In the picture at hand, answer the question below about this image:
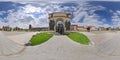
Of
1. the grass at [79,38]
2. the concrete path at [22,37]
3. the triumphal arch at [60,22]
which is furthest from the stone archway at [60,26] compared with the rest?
the concrete path at [22,37]

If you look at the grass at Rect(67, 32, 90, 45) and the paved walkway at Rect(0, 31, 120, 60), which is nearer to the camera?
the paved walkway at Rect(0, 31, 120, 60)

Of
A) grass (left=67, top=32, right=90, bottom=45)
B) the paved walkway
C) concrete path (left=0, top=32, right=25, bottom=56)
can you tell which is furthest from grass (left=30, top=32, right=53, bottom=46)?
grass (left=67, top=32, right=90, bottom=45)

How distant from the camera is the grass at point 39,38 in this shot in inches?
157

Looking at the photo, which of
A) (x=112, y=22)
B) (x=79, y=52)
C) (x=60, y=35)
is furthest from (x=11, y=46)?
(x=112, y=22)

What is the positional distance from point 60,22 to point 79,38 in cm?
36

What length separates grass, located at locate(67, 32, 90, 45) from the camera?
13.1 feet

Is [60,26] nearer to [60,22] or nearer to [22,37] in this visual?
[60,22]

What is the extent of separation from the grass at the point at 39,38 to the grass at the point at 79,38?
0.29 m

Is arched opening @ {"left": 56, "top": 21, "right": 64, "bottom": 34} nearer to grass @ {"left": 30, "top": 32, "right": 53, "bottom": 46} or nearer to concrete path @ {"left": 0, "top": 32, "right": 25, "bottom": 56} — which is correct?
grass @ {"left": 30, "top": 32, "right": 53, "bottom": 46}

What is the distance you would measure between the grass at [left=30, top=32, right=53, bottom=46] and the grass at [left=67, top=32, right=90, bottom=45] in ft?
0.96

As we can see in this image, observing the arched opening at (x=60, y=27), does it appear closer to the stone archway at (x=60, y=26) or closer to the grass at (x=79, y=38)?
the stone archway at (x=60, y=26)

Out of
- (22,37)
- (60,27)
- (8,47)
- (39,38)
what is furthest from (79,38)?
(8,47)

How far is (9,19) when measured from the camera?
12.8ft

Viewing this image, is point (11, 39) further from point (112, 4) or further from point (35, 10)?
point (112, 4)
